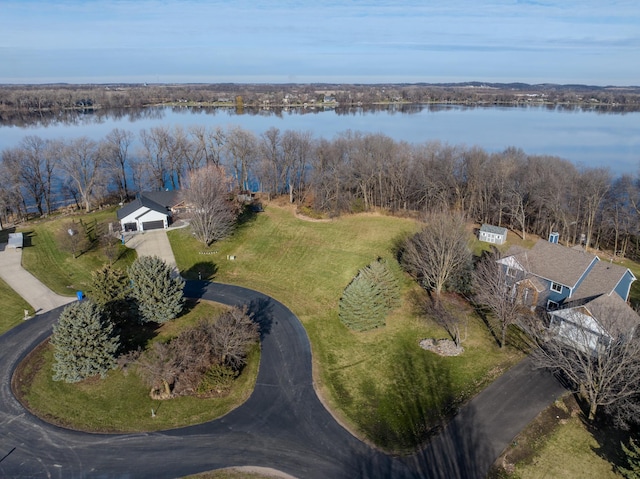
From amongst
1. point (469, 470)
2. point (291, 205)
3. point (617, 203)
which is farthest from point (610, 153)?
point (469, 470)

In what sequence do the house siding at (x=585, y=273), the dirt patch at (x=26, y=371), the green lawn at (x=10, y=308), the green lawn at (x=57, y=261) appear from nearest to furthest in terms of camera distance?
the dirt patch at (x=26, y=371) → the green lawn at (x=10, y=308) → the house siding at (x=585, y=273) → the green lawn at (x=57, y=261)

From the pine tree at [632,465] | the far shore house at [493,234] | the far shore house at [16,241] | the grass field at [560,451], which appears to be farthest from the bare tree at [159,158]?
the pine tree at [632,465]

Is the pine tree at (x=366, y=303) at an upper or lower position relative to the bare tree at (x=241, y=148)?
lower

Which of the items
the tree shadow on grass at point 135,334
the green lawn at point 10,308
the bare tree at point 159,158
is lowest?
the tree shadow on grass at point 135,334

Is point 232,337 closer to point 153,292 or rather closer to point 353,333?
point 153,292

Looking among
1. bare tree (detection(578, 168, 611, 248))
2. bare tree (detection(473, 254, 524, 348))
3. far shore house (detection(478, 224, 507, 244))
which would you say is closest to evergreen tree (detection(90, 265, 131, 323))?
bare tree (detection(473, 254, 524, 348))

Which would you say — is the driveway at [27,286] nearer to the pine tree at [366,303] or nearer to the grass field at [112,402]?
the grass field at [112,402]

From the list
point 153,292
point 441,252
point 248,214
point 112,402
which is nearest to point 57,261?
point 153,292

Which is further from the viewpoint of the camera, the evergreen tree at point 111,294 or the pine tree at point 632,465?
the evergreen tree at point 111,294
